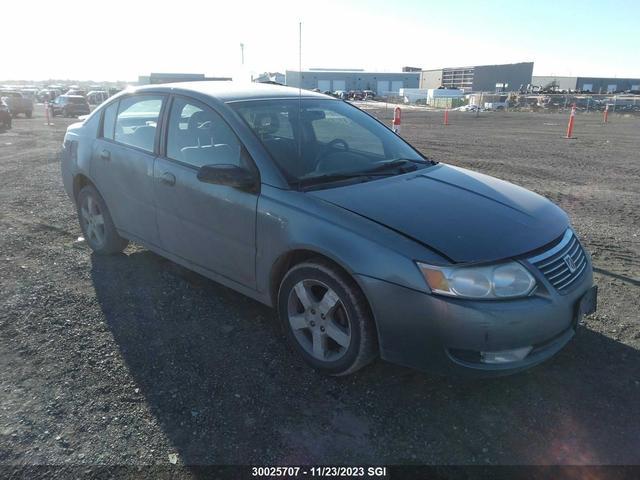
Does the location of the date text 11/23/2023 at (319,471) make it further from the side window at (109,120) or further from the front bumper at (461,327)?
the side window at (109,120)

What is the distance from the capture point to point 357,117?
174 inches

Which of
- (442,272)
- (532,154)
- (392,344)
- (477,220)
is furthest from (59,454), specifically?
(532,154)

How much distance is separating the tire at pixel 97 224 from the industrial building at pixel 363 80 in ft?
317

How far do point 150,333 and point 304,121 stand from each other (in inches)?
79.6

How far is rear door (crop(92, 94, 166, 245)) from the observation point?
4109mm

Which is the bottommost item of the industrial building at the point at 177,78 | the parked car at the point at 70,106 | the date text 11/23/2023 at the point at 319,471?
the parked car at the point at 70,106

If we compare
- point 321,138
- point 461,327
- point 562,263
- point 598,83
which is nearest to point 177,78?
point 321,138

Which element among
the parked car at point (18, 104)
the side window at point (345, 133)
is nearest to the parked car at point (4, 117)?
the parked car at point (18, 104)

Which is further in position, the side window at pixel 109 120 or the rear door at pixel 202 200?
the side window at pixel 109 120

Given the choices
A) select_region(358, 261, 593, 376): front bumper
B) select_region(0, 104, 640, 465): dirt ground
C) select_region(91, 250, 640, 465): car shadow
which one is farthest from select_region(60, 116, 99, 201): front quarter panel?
select_region(358, 261, 593, 376): front bumper

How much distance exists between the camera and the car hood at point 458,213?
2695 mm

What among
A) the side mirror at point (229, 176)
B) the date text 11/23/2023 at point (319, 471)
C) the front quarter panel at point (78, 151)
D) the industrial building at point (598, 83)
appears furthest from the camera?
the industrial building at point (598, 83)

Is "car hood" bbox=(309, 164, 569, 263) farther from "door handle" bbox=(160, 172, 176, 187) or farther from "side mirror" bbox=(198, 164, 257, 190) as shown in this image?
"door handle" bbox=(160, 172, 176, 187)

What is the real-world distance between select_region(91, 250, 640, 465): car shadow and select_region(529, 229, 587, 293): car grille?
0.69 metres
